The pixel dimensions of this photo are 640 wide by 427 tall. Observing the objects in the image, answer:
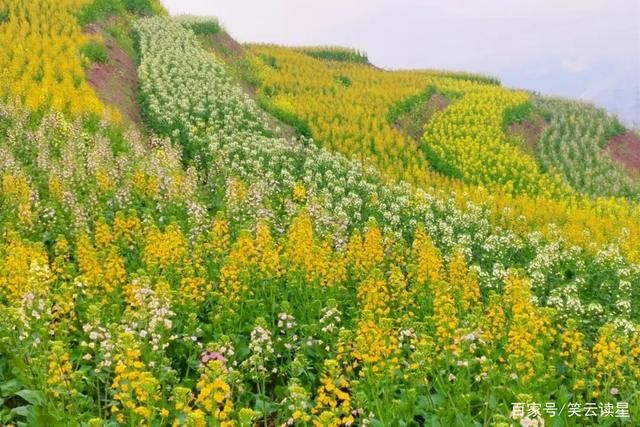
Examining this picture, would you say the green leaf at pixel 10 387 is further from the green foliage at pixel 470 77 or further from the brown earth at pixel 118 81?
the green foliage at pixel 470 77

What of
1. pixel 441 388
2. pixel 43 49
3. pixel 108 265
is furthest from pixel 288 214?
pixel 43 49

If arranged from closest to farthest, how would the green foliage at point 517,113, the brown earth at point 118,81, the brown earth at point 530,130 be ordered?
the brown earth at point 118,81
the brown earth at point 530,130
the green foliage at point 517,113

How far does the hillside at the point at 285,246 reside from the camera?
21.8 ft

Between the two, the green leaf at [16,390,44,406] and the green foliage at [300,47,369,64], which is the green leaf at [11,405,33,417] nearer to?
the green leaf at [16,390,44,406]

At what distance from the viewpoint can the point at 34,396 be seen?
20.2ft

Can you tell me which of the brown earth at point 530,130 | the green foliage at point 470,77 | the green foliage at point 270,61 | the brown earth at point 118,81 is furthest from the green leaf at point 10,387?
the green foliage at point 470,77

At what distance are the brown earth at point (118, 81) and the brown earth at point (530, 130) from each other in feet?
61.4

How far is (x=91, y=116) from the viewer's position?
1973 cm

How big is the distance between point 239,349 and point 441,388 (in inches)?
100

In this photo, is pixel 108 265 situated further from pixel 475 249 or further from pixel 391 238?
pixel 475 249

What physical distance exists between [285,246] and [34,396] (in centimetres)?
580

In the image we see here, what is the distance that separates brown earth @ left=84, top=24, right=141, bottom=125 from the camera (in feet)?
81.0

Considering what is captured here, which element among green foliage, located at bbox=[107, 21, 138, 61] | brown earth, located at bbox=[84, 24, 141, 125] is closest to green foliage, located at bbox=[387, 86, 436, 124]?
Answer: brown earth, located at bbox=[84, 24, 141, 125]

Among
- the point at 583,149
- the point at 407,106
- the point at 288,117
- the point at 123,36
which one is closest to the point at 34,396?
the point at 288,117
